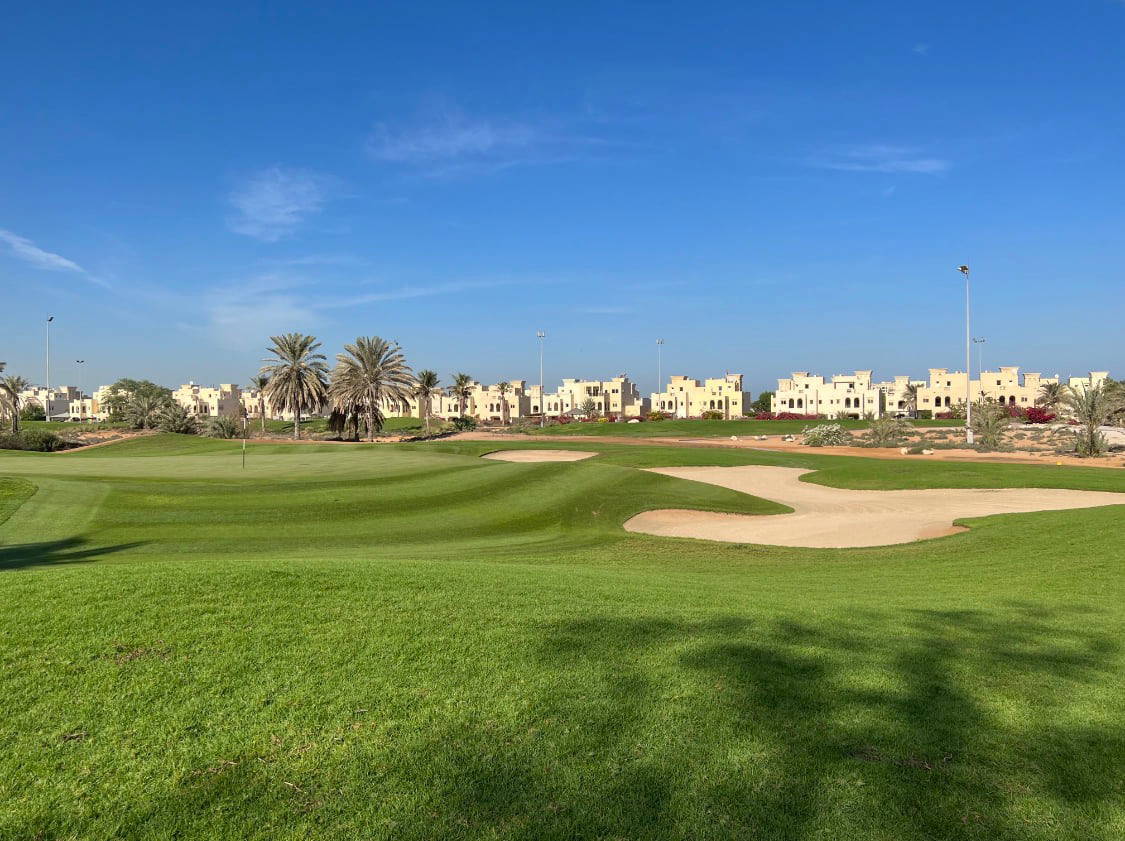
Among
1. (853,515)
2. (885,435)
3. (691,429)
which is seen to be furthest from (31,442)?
(885,435)

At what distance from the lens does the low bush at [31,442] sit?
2121 inches

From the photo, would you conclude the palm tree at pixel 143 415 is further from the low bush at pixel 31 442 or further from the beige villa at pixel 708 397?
the beige villa at pixel 708 397

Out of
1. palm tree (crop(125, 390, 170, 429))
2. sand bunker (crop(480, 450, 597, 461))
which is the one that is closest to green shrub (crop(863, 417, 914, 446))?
sand bunker (crop(480, 450, 597, 461))

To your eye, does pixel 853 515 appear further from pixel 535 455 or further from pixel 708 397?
pixel 708 397

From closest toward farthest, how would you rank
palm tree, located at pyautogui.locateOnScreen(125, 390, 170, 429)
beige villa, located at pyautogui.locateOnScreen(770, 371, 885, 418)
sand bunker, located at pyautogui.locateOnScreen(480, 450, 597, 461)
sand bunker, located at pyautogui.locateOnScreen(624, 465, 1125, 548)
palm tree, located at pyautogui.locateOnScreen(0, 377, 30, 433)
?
sand bunker, located at pyautogui.locateOnScreen(624, 465, 1125, 548) → sand bunker, located at pyautogui.locateOnScreen(480, 450, 597, 461) → palm tree, located at pyautogui.locateOnScreen(0, 377, 30, 433) → palm tree, located at pyautogui.locateOnScreen(125, 390, 170, 429) → beige villa, located at pyautogui.locateOnScreen(770, 371, 885, 418)

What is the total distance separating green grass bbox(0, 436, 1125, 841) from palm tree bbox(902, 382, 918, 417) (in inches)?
5620

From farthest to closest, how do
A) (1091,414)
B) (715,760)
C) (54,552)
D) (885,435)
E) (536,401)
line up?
(536,401), (885,435), (1091,414), (54,552), (715,760)

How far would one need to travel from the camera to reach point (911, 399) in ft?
466

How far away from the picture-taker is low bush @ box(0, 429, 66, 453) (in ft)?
177

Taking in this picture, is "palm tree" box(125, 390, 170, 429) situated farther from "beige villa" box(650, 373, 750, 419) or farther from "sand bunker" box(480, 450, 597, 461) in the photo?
"beige villa" box(650, 373, 750, 419)

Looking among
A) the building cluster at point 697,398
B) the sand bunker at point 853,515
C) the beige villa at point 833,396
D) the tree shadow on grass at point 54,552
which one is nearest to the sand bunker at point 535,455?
the sand bunker at point 853,515

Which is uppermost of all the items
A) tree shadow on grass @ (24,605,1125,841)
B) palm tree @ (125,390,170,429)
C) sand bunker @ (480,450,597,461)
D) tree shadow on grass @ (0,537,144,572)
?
palm tree @ (125,390,170,429)

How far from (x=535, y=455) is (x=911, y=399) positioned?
115205mm

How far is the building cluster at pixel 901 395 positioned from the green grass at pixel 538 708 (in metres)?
137
